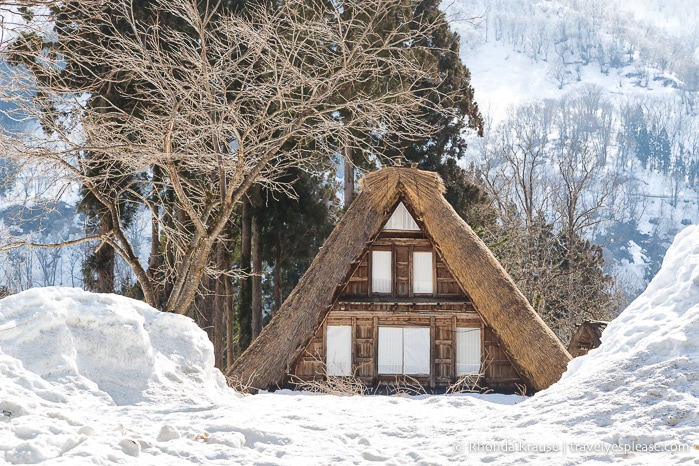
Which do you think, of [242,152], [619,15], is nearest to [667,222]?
[619,15]

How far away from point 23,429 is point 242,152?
197 inches

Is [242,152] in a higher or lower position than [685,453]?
higher

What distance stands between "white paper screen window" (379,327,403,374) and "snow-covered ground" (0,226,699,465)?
8346mm

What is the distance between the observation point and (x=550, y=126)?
93000mm

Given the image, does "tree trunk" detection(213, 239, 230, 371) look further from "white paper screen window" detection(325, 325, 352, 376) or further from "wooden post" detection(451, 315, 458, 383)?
"wooden post" detection(451, 315, 458, 383)

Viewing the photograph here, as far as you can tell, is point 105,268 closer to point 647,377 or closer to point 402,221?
point 402,221

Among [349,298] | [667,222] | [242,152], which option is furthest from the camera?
[667,222]

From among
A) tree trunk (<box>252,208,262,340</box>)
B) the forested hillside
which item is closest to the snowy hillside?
the forested hillside

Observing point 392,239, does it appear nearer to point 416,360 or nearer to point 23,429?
point 416,360

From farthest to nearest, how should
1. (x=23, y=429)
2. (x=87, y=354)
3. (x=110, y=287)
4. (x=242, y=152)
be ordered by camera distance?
(x=110, y=287)
(x=242, y=152)
(x=87, y=354)
(x=23, y=429)

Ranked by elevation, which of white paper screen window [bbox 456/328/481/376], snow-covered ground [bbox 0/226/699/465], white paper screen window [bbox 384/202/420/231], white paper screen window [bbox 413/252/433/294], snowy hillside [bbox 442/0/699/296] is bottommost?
white paper screen window [bbox 456/328/481/376]

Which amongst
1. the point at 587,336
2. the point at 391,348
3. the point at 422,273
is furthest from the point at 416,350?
the point at 587,336

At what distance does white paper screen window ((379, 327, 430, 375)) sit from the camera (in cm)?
1518

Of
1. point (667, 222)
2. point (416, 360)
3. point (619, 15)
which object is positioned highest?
point (619, 15)
